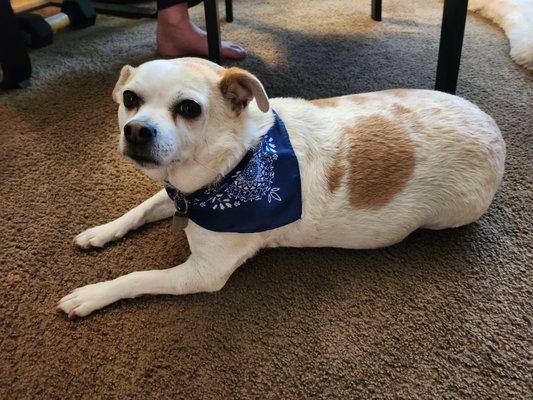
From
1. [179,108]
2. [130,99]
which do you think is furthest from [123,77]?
[179,108]

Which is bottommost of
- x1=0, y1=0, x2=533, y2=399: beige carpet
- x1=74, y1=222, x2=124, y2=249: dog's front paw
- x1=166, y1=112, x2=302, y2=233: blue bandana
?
x1=0, y1=0, x2=533, y2=399: beige carpet

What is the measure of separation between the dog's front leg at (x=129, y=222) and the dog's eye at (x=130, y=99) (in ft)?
1.39

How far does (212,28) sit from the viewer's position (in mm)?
2230

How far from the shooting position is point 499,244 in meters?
1.51

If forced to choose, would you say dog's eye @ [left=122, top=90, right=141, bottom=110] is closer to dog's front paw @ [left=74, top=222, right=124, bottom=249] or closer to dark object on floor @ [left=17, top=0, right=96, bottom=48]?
dog's front paw @ [left=74, top=222, right=124, bottom=249]

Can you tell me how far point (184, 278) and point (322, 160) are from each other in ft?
1.70

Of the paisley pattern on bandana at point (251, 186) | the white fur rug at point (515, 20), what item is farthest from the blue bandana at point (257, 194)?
the white fur rug at point (515, 20)

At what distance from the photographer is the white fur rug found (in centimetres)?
245

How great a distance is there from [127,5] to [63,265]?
88.6 inches

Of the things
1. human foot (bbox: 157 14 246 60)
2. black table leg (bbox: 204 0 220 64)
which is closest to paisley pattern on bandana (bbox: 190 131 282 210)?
black table leg (bbox: 204 0 220 64)

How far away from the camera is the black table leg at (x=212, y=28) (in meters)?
2.17

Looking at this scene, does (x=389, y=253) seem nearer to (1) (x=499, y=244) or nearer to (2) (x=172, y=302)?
(1) (x=499, y=244)

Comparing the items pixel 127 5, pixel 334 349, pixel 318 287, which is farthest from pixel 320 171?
pixel 127 5

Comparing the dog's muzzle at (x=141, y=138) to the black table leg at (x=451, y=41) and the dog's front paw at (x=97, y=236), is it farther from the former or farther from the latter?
the black table leg at (x=451, y=41)
